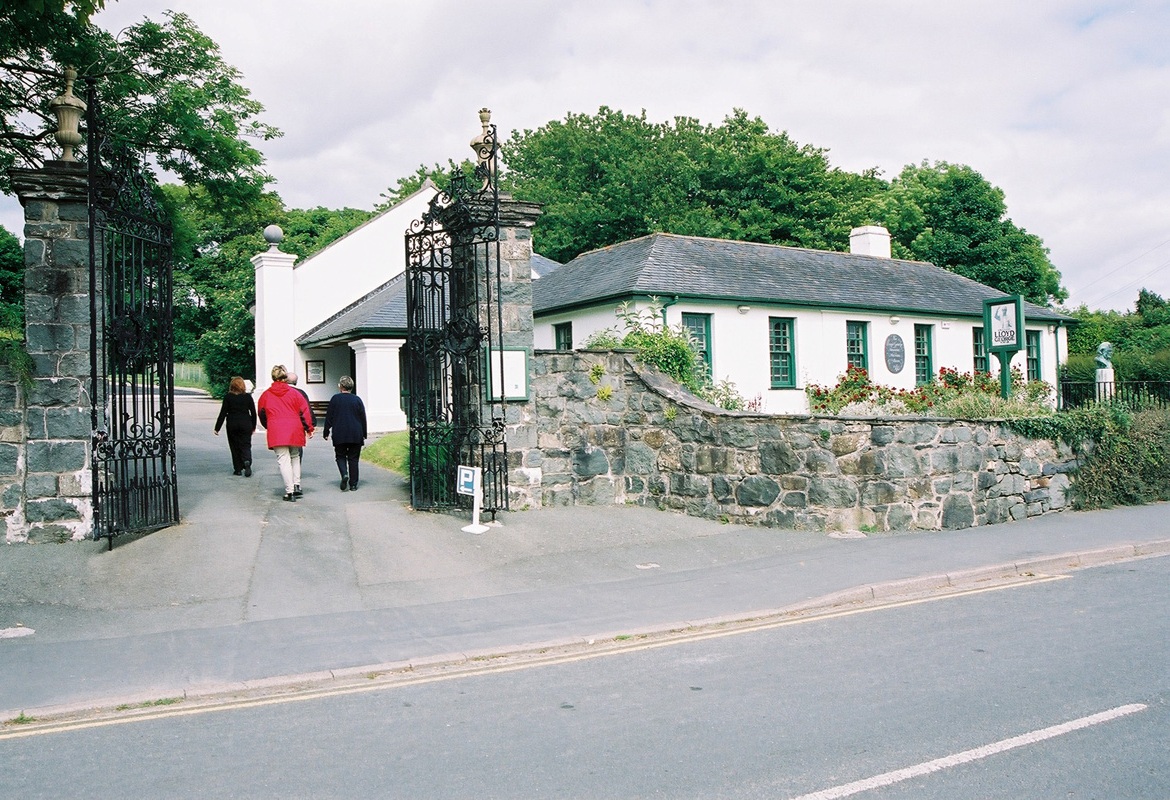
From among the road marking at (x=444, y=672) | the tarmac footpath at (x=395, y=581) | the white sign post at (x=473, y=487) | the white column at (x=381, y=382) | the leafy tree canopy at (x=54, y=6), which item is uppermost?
the leafy tree canopy at (x=54, y=6)

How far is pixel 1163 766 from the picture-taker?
4660 mm

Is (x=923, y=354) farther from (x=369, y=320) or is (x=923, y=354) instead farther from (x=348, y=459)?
(x=348, y=459)

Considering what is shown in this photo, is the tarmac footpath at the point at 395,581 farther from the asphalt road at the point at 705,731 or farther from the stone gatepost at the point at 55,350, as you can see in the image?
the asphalt road at the point at 705,731

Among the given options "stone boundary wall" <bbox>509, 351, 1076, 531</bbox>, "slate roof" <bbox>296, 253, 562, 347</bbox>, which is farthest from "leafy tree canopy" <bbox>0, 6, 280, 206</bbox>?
"slate roof" <bbox>296, 253, 562, 347</bbox>

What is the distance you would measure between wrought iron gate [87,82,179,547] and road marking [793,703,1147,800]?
8267 mm

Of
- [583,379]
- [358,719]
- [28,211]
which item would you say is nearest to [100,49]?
[28,211]

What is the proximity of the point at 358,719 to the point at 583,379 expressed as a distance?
7.74m

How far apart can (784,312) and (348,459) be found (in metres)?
13.9

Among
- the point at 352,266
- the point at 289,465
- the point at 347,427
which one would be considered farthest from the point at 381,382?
the point at 289,465

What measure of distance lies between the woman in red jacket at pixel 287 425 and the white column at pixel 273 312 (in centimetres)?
1733

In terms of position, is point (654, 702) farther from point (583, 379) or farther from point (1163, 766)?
point (583, 379)

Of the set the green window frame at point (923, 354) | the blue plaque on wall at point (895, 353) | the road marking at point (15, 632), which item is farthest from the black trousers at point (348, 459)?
the green window frame at point (923, 354)

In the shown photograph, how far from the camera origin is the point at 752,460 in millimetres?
12547

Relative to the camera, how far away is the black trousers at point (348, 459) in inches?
539
